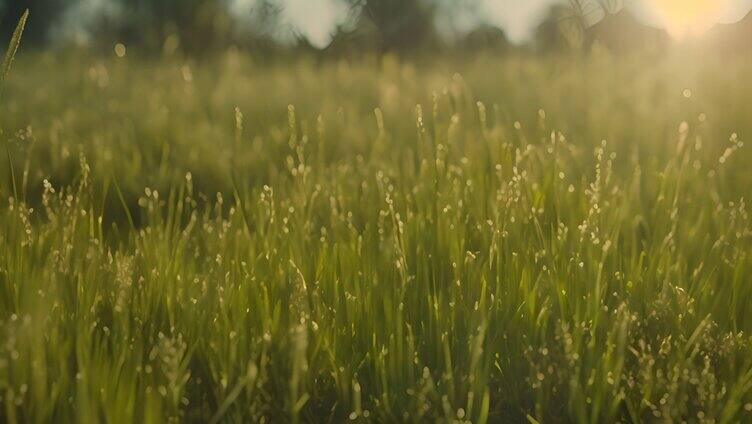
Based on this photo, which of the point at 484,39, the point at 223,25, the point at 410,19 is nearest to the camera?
the point at 484,39

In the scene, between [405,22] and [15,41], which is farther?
[405,22]

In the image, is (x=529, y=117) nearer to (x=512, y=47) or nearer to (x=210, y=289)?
(x=210, y=289)

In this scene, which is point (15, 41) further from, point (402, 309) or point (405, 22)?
point (405, 22)

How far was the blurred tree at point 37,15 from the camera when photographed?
50.0ft

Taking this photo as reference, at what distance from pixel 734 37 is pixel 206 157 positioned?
246 inches

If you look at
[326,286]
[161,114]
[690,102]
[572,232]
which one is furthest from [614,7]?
[326,286]

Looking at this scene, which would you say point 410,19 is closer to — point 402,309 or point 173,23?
point 173,23

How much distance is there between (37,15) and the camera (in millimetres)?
15570

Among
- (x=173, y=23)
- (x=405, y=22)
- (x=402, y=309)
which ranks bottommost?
(x=402, y=309)

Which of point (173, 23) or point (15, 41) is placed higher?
point (173, 23)

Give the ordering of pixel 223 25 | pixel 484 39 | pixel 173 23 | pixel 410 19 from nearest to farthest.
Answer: pixel 484 39 < pixel 223 25 < pixel 410 19 < pixel 173 23

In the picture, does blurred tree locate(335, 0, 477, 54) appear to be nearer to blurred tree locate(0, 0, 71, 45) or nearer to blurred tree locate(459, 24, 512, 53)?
blurred tree locate(459, 24, 512, 53)

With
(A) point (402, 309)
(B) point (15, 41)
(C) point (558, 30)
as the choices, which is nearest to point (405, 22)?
(C) point (558, 30)

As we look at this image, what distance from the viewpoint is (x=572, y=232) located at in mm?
2021
